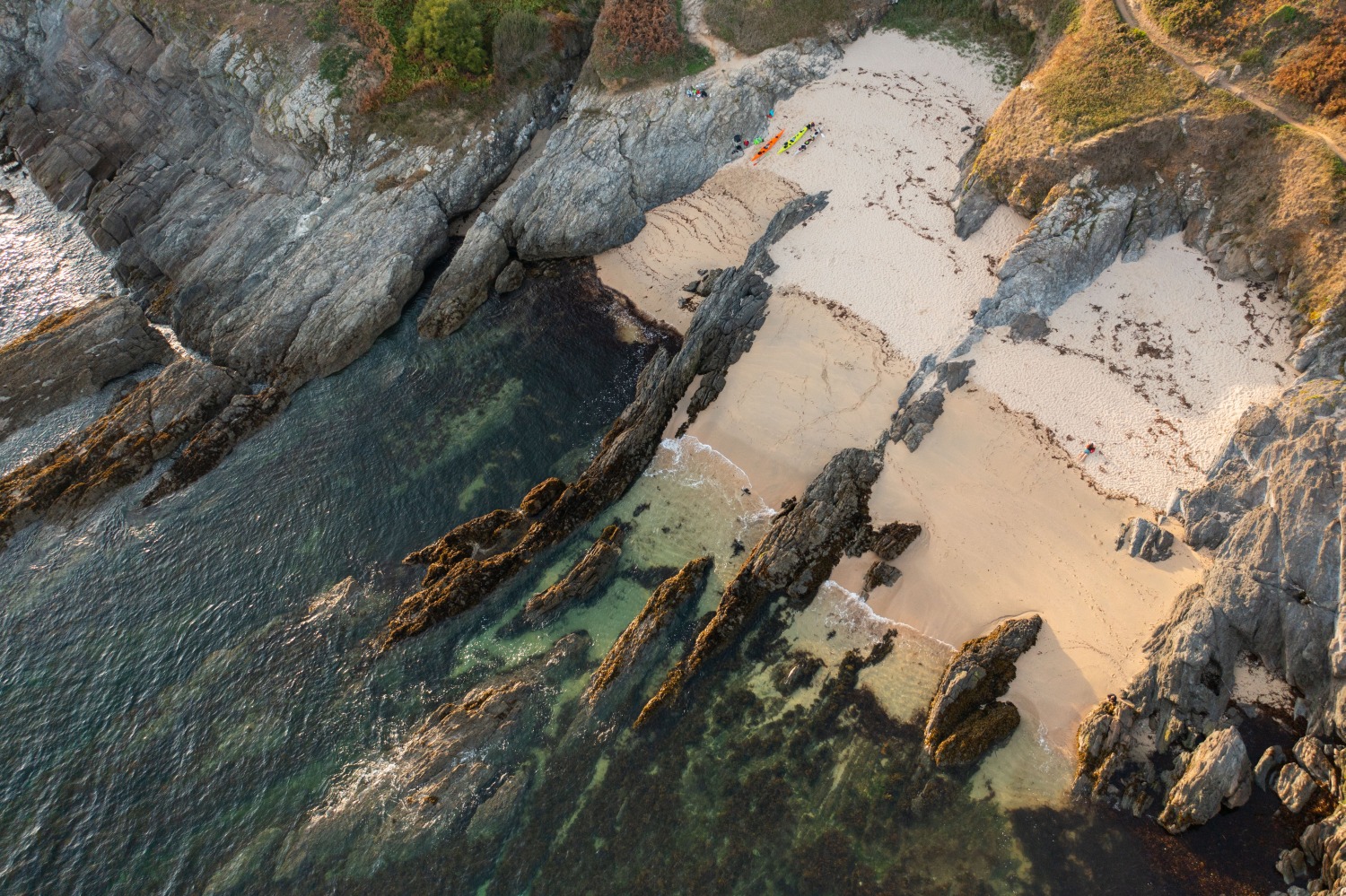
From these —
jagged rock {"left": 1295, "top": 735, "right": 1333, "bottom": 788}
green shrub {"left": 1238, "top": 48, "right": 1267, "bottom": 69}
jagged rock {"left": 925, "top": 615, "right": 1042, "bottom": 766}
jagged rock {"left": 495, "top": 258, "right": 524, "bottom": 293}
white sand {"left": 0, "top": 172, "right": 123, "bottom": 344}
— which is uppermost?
green shrub {"left": 1238, "top": 48, "right": 1267, "bottom": 69}

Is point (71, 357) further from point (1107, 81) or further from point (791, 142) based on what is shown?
point (1107, 81)

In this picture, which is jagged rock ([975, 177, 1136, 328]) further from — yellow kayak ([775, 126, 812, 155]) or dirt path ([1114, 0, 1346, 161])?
yellow kayak ([775, 126, 812, 155])

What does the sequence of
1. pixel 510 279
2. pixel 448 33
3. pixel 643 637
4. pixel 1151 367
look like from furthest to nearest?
pixel 448 33 < pixel 510 279 < pixel 1151 367 < pixel 643 637

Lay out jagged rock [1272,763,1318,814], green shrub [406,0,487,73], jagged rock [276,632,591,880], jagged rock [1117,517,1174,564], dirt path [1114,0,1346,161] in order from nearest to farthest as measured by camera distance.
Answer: jagged rock [1272,763,1318,814]
jagged rock [276,632,591,880]
jagged rock [1117,517,1174,564]
dirt path [1114,0,1346,161]
green shrub [406,0,487,73]

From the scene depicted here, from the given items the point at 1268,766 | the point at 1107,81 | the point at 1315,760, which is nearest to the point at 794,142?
the point at 1107,81

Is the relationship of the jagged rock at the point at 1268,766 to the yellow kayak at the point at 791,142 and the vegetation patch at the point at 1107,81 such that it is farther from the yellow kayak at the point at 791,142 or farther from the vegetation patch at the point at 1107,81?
the yellow kayak at the point at 791,142

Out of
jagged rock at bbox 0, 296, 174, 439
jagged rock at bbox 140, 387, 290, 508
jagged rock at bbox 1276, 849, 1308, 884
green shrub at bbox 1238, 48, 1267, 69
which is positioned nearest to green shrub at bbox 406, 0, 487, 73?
jagged rock at bbox 0, 296, 174, 439

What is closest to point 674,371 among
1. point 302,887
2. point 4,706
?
point 302,887
